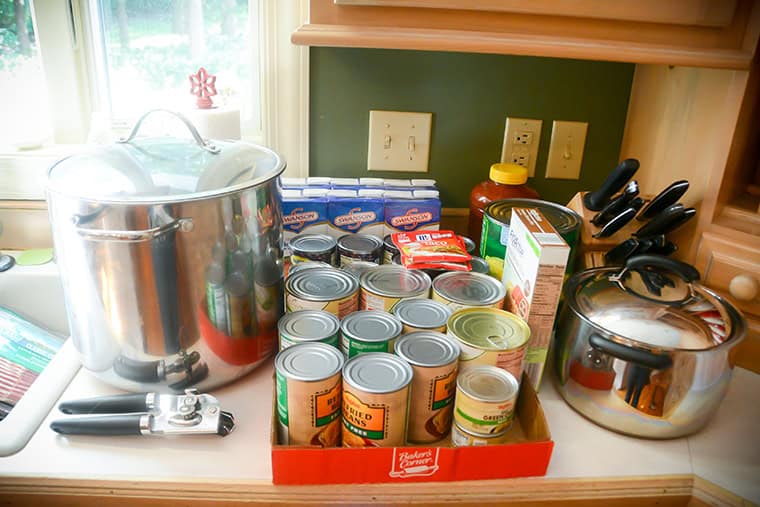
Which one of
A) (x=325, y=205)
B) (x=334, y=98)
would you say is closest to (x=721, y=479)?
(x=325, y=205)

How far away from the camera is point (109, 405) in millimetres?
766

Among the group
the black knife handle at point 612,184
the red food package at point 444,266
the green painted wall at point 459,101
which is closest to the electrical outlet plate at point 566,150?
the green painted wall at point 459,101

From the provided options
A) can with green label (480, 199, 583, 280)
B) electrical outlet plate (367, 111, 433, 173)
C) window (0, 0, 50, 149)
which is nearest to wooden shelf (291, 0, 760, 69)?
can with green label (480, 199, 583, 280)

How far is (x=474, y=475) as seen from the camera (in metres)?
0.72

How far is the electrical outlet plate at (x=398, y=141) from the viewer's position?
1190 millimetres

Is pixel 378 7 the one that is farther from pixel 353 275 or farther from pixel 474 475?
pixel 474 475

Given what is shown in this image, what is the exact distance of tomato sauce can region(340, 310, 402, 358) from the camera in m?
0.75

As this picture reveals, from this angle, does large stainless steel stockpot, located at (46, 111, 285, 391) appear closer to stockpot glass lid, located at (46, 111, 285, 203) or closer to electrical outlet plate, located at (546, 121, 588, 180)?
stockpot glass lid, located at (46, 111, 285, 203)

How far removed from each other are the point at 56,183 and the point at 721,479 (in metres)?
0.93

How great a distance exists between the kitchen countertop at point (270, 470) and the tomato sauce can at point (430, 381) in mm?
70

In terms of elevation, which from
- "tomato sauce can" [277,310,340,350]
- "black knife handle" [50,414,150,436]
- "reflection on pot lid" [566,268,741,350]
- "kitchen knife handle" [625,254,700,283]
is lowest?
"black knife handle" [50,414,150,436]

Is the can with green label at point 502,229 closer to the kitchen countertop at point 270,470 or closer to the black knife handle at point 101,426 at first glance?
the kitchen countertop at point 270,470

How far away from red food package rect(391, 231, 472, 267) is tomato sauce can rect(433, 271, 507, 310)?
39mm

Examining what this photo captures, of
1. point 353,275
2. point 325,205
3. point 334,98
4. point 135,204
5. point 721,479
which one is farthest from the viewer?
point 334,98
